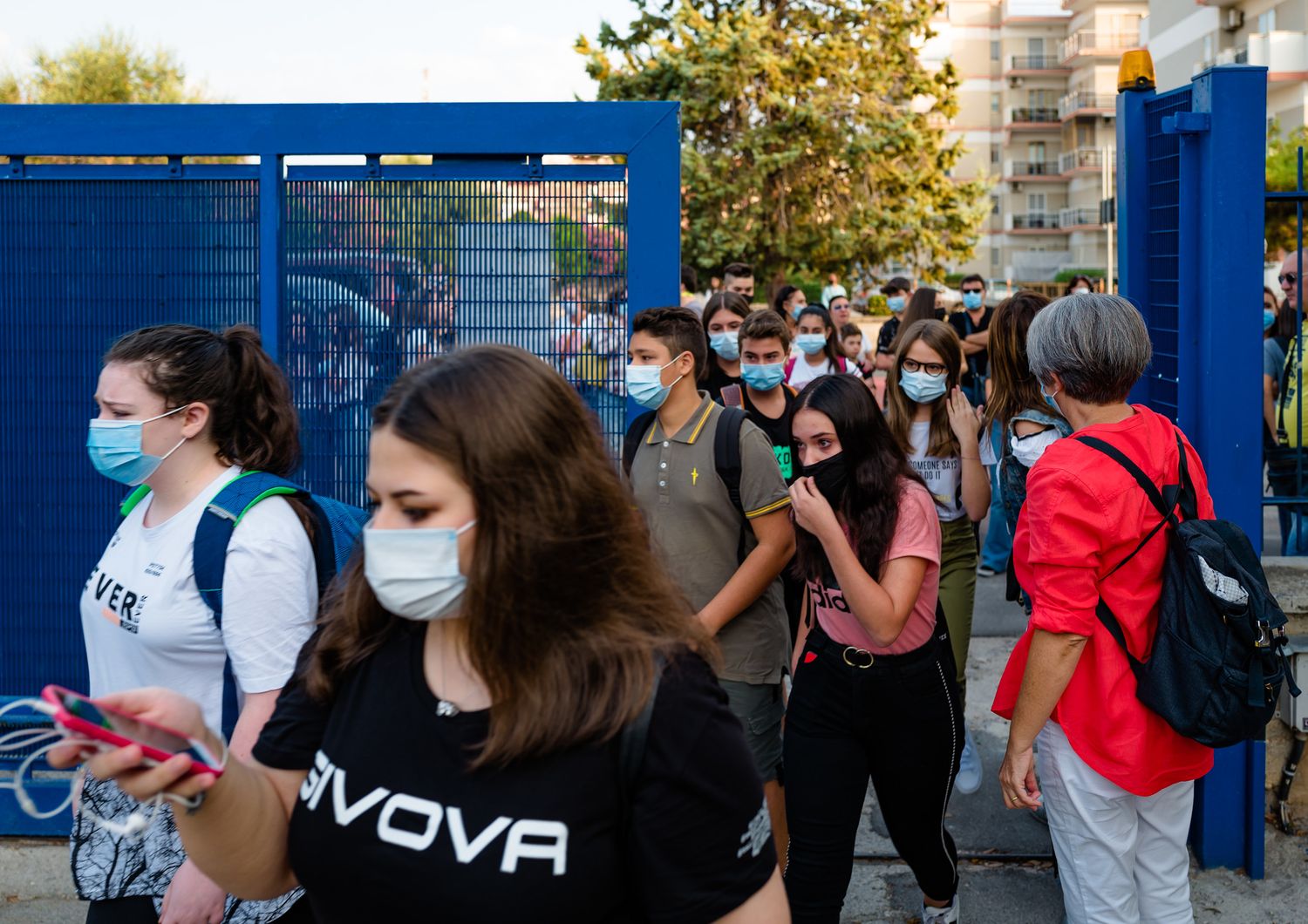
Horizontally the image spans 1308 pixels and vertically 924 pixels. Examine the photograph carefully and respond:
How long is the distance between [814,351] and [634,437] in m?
4.28

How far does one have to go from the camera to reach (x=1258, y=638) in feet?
10.5

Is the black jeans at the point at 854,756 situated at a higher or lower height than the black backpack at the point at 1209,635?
lower

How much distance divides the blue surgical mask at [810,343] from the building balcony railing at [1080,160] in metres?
64.1

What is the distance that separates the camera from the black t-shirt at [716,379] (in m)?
6.59

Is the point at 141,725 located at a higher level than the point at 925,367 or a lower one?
lower

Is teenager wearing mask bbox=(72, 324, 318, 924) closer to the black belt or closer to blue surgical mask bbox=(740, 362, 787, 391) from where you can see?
the black belt

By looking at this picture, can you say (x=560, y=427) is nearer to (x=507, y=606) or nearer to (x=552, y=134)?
(x=507, y=606)

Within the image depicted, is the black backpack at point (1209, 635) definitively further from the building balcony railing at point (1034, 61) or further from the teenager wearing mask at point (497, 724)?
the building balcony railing at point (1034, 61)

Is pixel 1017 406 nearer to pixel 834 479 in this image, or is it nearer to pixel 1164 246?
pixel 1164 246

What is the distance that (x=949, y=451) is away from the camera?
17.0 feet

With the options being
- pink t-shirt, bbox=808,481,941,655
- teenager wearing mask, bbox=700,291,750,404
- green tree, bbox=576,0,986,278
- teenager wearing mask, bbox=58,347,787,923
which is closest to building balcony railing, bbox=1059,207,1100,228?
green tree, bbox=576,0,986,278

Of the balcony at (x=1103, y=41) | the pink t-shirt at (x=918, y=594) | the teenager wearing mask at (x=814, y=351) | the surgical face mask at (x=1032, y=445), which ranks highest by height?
the balcony at (x=1103, y=41)

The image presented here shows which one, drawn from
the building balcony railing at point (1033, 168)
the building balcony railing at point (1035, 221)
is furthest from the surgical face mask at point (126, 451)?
the building balcony railing at point (1033, 168)

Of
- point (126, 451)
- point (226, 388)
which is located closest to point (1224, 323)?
point (226, 388)
